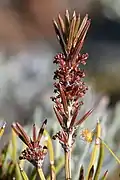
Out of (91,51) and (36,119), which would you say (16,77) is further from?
(91,51)

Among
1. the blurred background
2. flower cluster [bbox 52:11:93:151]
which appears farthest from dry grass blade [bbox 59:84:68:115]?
the blurred background

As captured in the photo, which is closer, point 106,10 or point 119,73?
point 119,73

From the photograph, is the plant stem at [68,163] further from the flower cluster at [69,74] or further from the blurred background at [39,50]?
the blurred background at [39,50]

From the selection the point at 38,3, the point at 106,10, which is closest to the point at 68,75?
the point at 106,10

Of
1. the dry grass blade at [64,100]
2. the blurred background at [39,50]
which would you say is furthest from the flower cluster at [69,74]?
the blurred background at [39,50]

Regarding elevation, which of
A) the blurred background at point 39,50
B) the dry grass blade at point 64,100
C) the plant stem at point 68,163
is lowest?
the plant stem at point 68,163

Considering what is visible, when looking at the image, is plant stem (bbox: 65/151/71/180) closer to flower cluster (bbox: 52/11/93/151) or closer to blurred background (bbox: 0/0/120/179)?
flower cluster (bbox: 52/11/93/151)
